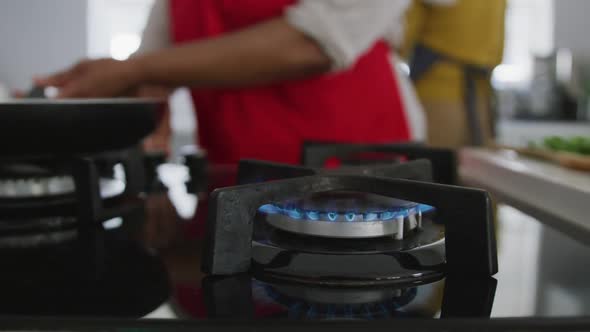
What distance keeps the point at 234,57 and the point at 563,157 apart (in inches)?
18.2

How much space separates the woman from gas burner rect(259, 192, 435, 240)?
44cm

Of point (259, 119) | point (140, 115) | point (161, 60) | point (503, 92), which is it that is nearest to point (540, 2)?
point (503, 92)

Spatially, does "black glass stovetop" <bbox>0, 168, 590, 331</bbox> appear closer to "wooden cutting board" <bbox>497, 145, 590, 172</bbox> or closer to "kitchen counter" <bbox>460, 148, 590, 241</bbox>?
"kitchen counter" <bbox>460, 148, 590, 241</bbox>

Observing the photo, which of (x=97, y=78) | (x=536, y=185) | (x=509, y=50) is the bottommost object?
(x=536, y=185)

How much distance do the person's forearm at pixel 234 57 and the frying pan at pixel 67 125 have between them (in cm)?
27

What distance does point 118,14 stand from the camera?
9.58 feet

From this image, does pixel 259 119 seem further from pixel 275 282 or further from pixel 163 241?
pixel 275 282

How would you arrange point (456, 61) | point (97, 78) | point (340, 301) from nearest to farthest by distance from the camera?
point (340, 301) → point (97, 78) → point (456, 61)

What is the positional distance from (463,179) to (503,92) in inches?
98.9

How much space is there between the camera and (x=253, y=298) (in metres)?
0.28

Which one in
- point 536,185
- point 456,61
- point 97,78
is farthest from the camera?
point 456,61

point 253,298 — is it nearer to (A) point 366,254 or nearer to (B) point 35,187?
(A) point 366,254

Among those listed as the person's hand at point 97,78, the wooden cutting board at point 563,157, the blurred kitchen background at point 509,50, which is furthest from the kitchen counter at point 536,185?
the blurred kitchen background at point 509,50

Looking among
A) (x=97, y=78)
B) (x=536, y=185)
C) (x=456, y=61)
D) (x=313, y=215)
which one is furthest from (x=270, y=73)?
(x=456, y=61)
